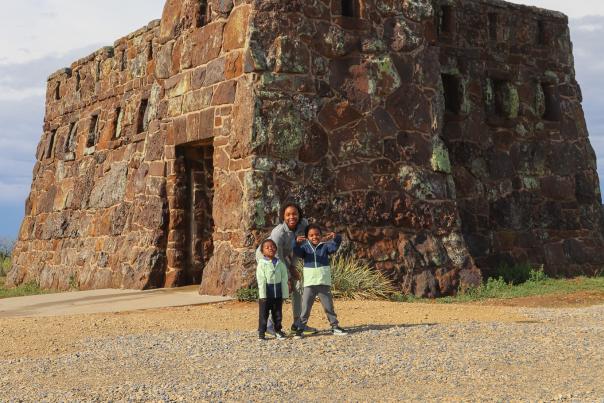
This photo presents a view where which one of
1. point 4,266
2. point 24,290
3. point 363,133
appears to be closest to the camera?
point 363,133

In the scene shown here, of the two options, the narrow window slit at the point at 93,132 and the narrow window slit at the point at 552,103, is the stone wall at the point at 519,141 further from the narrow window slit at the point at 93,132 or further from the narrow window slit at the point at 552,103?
the narrow window slit at the point at 93,132

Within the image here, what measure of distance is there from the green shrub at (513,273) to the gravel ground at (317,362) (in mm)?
5644

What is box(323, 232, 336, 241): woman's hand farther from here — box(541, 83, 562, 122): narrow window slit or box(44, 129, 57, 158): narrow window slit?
box(44, 129, 57, 158): narrow window slit

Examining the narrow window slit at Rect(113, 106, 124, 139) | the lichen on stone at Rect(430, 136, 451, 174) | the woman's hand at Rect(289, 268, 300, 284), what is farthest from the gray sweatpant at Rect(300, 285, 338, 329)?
the narrow window slit at Rect(113, 106, 124, 139)

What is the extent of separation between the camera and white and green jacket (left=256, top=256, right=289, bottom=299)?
8.05 meters

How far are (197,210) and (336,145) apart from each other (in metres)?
2.78

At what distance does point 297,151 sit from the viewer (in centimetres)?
1195

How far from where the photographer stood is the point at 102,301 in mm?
12117

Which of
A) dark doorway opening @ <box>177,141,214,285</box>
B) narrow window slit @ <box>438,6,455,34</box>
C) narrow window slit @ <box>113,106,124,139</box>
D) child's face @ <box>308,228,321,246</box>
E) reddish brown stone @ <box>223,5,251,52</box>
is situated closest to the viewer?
child's face @ <box>308,228,321,246</box>

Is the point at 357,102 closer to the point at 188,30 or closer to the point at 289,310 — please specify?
the point at 188,30

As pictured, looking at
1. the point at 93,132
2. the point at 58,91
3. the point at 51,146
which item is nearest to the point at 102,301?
the point at 93,132

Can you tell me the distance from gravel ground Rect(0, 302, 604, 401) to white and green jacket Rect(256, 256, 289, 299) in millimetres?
476

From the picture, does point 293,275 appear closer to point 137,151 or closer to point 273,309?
point 273,309

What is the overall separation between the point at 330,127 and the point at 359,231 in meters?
1.64
